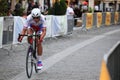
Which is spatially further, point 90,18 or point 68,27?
point 90,18

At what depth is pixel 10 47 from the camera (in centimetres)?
1599

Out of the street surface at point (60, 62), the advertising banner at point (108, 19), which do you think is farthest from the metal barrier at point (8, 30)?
the advertising banner at point (108, 19)

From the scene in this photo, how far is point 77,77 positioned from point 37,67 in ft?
3.37

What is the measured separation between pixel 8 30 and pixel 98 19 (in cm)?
1727

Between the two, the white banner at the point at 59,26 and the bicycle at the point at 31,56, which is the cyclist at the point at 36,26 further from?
the white banner at the point at 59,26

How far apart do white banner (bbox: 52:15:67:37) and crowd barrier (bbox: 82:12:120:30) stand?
6131mm

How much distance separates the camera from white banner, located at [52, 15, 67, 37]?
21172 millimetres

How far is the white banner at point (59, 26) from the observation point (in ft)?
69.5

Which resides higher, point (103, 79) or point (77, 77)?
point (103, 79)

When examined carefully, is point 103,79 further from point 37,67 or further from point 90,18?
point 90,18

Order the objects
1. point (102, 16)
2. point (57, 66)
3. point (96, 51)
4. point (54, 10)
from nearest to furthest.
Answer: point (57, 66)
point (96, 51)
point (54, 10)
point (102, 16)

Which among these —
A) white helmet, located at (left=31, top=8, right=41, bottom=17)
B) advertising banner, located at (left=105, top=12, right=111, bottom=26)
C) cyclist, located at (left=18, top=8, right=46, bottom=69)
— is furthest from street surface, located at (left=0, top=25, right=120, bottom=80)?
advertising banner, located at (left=105, top=12, right=111, bottom=26)

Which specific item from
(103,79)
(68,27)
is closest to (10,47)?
(68,27)

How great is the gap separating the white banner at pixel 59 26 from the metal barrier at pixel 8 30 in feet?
18.1
